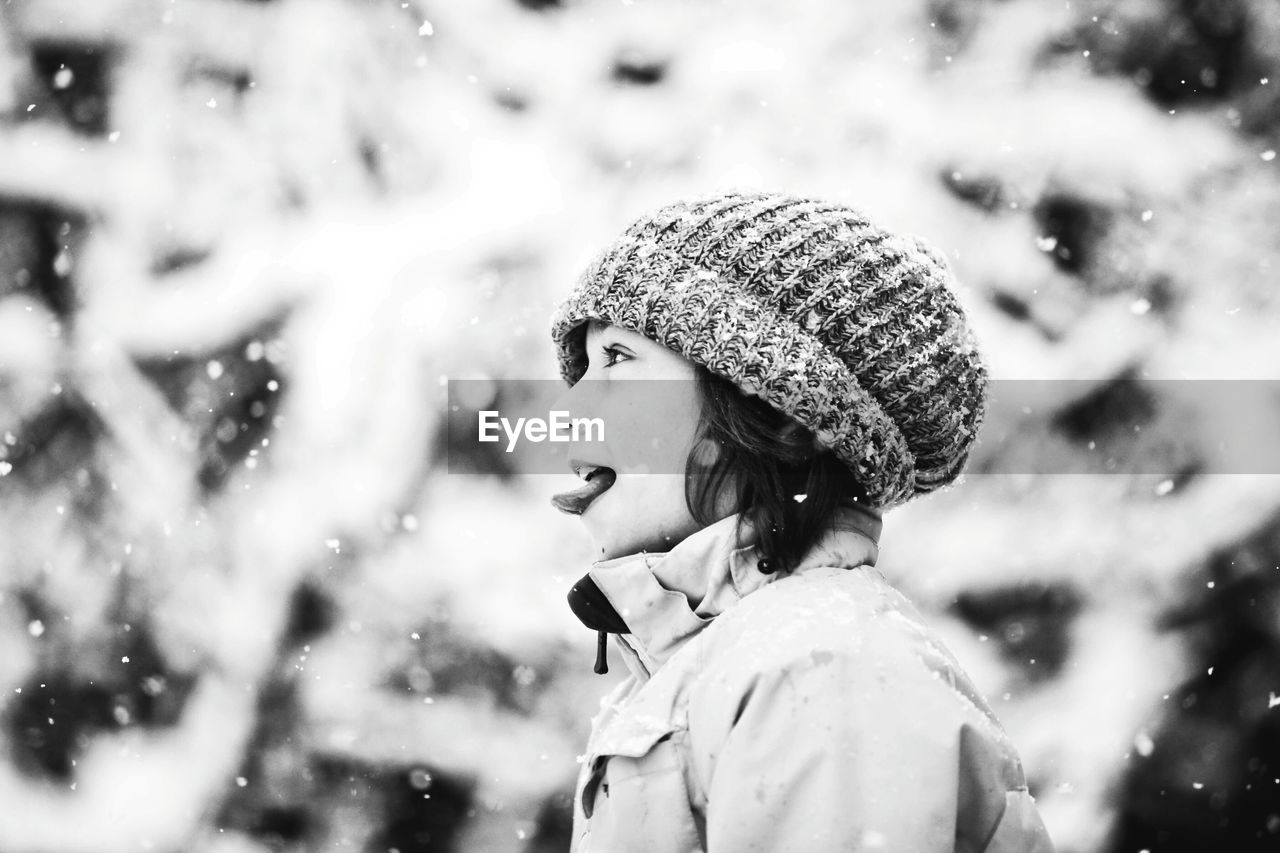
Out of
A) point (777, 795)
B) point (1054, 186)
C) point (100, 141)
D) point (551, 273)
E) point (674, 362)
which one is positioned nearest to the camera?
point (777, 795)

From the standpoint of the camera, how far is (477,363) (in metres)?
1.84

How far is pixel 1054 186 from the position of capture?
1.71m

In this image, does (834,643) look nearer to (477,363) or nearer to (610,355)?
(610,355)

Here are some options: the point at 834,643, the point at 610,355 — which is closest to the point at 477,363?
the point at 610,355

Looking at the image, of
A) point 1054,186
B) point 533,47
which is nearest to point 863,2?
point 1054,186

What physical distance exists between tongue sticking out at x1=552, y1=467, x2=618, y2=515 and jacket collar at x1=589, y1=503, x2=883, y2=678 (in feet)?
0.23

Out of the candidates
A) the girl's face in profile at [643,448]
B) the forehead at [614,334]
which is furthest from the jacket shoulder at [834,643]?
the forehead at [614,334]

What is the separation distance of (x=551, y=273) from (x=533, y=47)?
17.4 inches

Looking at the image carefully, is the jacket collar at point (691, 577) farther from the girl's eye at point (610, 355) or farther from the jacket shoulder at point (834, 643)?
the girl's eye at point (610, 355)

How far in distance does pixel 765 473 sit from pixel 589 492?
0.17 metres

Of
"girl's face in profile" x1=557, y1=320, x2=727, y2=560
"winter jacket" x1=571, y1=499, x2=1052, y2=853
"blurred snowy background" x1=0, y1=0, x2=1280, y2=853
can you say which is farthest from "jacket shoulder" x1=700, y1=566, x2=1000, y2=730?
"blurred snowy background" x1=0, y1=0, x2=1280, y2=853

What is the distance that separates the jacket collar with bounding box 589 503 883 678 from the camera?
30.4 inches

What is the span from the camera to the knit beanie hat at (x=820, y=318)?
0.80 m

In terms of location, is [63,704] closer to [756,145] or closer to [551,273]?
[551,273]
